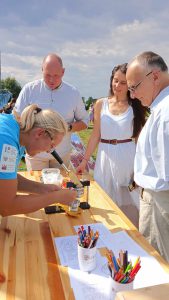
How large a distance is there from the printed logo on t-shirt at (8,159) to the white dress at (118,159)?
1.38 m

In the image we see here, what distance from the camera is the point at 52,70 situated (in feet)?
9.30

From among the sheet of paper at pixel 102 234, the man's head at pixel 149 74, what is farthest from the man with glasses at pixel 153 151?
the sheet of paper at pixel 102 234

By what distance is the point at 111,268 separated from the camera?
A: 2.97 ft

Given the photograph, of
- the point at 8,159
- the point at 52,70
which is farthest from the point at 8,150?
the point at 52,70

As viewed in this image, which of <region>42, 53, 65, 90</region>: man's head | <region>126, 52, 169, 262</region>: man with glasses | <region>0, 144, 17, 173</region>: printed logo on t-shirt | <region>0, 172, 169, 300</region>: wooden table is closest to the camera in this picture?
<region>0, 172, 169, 300</region>: wooden table

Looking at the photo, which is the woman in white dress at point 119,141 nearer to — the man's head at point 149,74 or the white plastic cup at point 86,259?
the man's head at point 149,74

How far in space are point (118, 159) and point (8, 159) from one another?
1.43m

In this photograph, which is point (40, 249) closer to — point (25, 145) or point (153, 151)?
point (25, 145)

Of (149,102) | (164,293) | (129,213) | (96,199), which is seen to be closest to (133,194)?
(129,213)

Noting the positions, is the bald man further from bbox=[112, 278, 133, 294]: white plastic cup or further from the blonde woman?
bbox=[112, 278, 133, 294]: white plastic cup

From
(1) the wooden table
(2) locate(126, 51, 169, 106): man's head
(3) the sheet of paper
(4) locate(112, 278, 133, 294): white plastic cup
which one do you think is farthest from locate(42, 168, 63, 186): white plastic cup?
(4) locate(112, 278, 133, 294): white plastic cup

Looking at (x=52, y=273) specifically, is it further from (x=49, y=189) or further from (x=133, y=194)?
(x=133, y=194)

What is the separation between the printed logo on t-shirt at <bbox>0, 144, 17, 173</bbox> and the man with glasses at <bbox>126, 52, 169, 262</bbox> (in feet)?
2.40

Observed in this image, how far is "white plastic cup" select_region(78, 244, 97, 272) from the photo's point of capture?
1.11 meters
